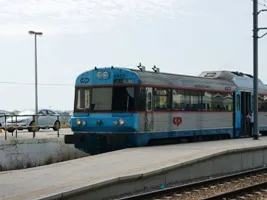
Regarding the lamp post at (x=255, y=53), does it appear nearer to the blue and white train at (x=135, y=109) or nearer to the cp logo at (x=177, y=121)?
the blue and white train at (x=135, y=109)

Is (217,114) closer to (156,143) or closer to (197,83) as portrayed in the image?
(197,83)

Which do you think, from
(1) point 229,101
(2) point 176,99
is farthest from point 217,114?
(2) point 176,99

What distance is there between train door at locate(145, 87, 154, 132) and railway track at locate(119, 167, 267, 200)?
4.14 meters

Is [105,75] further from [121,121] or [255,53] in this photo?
[255,53]

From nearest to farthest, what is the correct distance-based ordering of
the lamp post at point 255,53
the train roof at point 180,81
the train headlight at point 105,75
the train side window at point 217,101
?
the train roof at point 180,81
the train headlight at point 105,75
the train side window at point 217,101
the lamp post at point 255,53

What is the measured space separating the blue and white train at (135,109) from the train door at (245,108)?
370cm

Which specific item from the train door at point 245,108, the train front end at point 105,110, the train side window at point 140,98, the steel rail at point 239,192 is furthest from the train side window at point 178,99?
the steel rail at point 239,192

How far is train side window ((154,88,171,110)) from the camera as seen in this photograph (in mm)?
18703

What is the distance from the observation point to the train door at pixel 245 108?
25069mm

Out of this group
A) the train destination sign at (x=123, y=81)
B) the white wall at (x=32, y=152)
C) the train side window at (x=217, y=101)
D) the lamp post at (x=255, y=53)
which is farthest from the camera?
the lamp post at (x=255, y=53)

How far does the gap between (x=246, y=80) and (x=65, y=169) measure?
15.0 metres

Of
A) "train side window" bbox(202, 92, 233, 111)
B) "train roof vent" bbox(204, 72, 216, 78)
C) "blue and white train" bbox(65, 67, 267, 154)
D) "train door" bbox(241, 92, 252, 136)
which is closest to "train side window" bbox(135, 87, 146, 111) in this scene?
"blue and white train" bbox(65, 67, 267, 154)

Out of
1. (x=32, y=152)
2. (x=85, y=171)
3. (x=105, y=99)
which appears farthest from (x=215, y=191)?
(x=32, y=152)

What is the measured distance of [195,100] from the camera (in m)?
20.9
